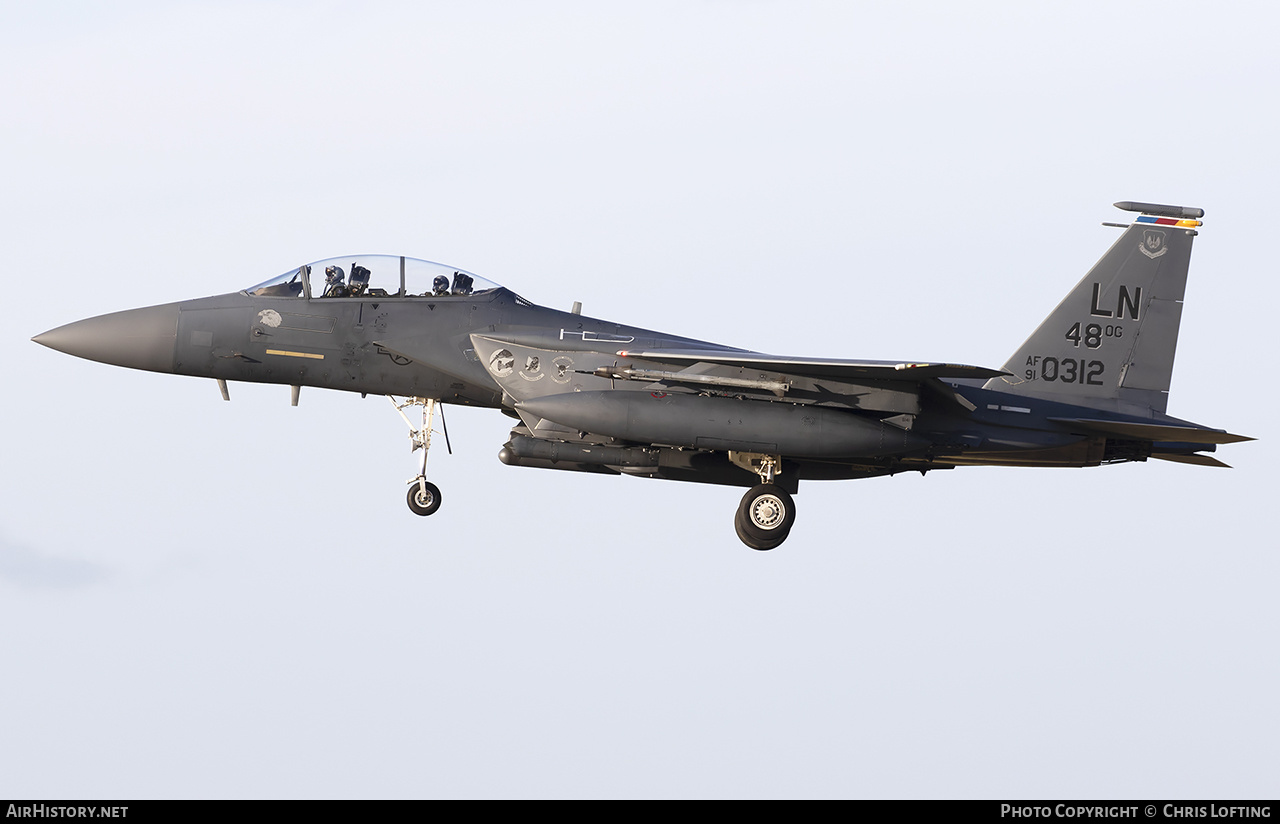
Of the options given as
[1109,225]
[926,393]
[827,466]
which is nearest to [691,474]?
[827,466]

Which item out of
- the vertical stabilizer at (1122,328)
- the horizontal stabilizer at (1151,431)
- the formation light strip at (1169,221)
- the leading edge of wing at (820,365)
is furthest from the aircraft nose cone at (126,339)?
the formation light strip at (1169,221)

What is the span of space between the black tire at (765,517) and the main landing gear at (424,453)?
3.86 meters

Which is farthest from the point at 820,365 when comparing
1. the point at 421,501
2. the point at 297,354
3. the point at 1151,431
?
the point at 297,354

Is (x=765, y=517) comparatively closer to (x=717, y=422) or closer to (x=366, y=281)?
(x=717, y=422)

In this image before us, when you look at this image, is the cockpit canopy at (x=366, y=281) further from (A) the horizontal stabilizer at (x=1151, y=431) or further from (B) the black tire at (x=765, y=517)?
(A) the horizontal stabilizer at (x=1151, y=431)

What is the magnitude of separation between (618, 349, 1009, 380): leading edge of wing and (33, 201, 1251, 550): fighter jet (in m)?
0.09

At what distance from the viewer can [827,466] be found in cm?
2012

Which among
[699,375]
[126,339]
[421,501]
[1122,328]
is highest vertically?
[1122,328]

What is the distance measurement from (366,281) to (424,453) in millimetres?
2301

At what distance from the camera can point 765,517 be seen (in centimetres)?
1933

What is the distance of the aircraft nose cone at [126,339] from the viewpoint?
1930 cm

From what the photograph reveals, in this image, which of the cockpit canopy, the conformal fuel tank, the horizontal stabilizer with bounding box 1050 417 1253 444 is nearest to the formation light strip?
the horizontal stabilizer with bounding box 1050 417 1253 444

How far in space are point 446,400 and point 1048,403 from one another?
25.2ft

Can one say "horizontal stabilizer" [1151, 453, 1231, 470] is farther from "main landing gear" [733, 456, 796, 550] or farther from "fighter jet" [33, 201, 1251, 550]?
"main landing gear" [733, 456, 796, 550]
